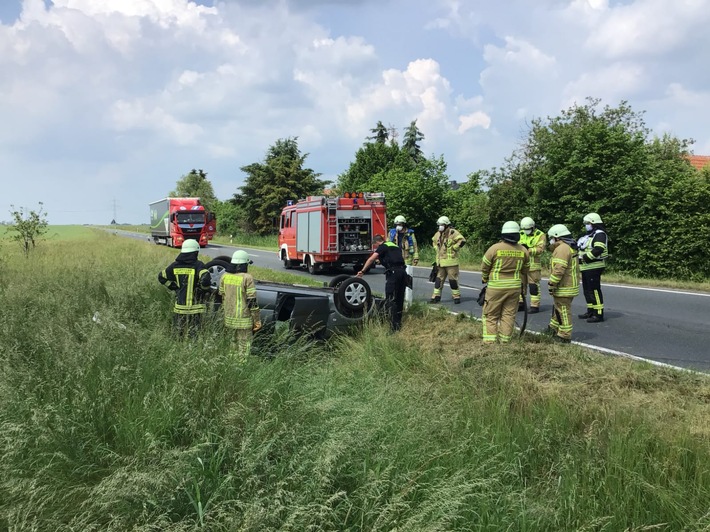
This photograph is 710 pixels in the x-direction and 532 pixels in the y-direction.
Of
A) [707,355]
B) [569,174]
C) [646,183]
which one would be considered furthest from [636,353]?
[569,174]

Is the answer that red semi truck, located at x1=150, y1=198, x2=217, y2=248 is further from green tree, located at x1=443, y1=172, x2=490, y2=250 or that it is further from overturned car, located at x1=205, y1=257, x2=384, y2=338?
overturned car, located at x1=205, y1=257, x2=384, y2=338

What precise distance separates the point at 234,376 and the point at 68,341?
3.41ft

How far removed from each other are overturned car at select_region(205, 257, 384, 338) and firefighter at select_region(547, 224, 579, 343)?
237 cm

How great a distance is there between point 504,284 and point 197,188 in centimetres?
6571

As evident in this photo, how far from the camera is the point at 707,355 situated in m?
6.05

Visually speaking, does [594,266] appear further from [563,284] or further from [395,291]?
[395,291]

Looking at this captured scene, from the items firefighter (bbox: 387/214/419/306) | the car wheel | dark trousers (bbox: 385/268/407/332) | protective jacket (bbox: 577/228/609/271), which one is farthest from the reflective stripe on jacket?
protective jacket (bbox: 577/228/609/271)

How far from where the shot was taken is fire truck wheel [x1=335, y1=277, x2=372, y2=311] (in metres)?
6.66

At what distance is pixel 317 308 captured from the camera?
6.05 metres

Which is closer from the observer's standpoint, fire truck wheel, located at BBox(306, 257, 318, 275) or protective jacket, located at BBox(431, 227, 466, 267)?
protective jacket, located at BBox(431, 227, 466, 267)

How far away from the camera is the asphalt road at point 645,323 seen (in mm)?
6262

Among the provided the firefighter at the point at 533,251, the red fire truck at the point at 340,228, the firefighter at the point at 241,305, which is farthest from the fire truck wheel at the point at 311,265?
the firefighter at the point at 241,305

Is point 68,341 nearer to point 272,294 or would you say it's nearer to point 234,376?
point 234,376

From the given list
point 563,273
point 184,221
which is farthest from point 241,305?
point 184,221
